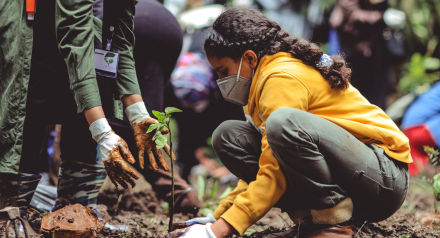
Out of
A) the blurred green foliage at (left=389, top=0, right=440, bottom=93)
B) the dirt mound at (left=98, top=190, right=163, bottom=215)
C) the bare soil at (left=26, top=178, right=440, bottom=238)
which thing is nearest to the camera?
the bare soil at (left=26, top=178, right=440, bottom=238)

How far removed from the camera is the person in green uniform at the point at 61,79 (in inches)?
56.4

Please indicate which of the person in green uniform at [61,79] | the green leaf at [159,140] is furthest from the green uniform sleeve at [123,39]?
the green leaf at [159,140]

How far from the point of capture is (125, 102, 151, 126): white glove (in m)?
1.61

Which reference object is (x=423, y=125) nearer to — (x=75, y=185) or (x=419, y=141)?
(x=419, y=141)

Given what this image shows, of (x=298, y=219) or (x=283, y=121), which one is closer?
(x=283, y=121)

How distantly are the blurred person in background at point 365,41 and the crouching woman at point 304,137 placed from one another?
2.77m

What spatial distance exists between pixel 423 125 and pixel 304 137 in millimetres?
2377

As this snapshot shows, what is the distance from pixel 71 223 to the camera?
1.39m

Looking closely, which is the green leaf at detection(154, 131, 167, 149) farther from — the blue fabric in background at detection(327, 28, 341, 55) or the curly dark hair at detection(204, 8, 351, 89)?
the blue fabric in background at detection(327, 28, 341, 55)

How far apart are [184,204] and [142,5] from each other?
1278mm

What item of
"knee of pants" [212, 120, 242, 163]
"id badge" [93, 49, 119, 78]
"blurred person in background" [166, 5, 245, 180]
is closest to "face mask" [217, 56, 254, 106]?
"knee of pants" [212, 120, 242, 163]

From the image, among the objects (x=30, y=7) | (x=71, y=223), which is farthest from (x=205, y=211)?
(x=30, y=7)

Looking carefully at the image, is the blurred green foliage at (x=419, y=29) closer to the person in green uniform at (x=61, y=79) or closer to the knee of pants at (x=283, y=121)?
the knee of pants at (x=283, y=121)

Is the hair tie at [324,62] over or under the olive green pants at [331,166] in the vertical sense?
over
